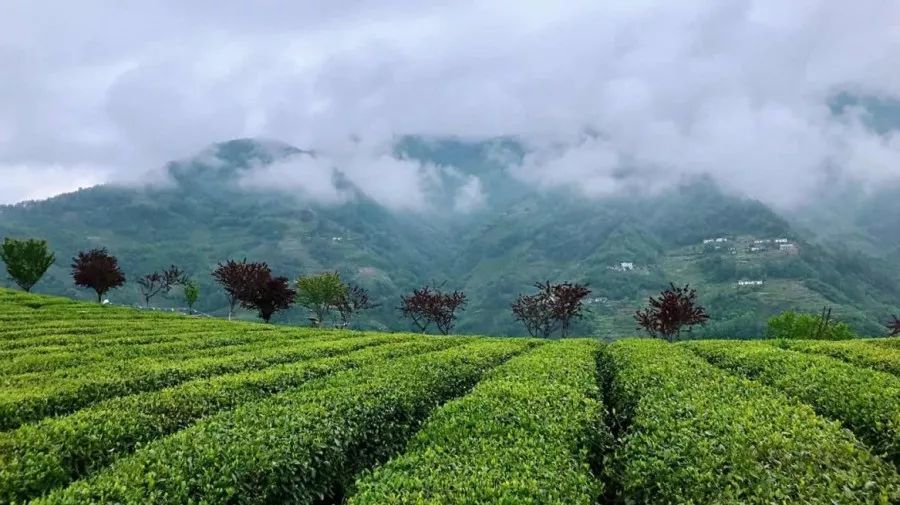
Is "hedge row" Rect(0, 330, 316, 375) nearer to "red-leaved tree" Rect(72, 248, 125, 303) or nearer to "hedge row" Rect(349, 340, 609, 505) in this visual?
"hedge row" Rect(349, 340, 609, 505)

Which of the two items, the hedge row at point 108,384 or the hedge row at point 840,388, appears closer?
the hedge row at point 840,388

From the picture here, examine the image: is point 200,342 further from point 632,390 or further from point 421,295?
point 421,295

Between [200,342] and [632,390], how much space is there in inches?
1057

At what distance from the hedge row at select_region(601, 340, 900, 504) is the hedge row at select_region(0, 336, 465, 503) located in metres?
11.9

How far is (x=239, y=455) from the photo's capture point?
12.5 meters

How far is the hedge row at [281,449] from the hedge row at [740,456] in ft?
21.0

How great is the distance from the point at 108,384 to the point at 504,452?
627 inches

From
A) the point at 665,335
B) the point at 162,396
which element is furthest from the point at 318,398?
the point at 665,335

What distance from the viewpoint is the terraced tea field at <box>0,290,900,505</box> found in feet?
35.7

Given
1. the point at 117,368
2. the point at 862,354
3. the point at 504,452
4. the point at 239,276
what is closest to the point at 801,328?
the point at 862,354

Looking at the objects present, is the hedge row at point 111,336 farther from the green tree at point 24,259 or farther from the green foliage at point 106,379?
the green tree at point 24,259

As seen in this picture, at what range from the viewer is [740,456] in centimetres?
1161

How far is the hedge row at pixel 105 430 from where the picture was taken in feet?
40.0

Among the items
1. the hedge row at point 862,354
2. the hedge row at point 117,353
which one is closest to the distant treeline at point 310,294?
the hedge row at point 862,354
